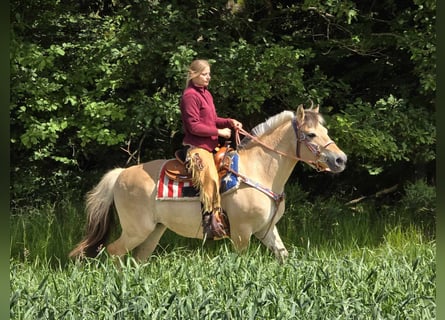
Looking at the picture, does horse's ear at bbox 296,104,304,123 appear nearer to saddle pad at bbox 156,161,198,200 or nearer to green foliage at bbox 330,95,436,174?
saddle pad at bbox 156,161,198,200

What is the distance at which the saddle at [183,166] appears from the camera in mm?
5566

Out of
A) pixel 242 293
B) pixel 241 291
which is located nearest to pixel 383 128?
pixel 241 291

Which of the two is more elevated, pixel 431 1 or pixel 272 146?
pixel 431 1

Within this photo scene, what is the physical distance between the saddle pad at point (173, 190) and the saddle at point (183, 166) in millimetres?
40

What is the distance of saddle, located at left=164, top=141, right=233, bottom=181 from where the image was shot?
18.3 feet

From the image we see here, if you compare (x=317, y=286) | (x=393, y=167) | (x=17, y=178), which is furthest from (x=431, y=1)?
(x=17, y=178)

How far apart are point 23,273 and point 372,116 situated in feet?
13.6

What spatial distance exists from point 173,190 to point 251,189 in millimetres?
646

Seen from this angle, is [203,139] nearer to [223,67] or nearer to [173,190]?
[173,190]

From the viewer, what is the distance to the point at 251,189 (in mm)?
5531

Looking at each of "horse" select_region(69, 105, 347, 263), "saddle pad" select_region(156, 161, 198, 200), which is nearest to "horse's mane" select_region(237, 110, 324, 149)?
"horse" select_region(69, 105, 347, 263)

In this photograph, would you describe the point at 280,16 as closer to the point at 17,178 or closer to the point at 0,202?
the point at 17,178

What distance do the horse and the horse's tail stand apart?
17mm

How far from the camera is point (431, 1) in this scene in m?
6.73
